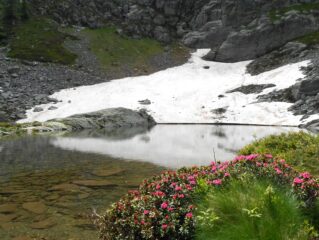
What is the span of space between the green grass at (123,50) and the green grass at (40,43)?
8.14 metres

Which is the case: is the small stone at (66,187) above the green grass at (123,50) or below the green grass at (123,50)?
below

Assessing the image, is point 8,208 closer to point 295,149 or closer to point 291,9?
point 295,149

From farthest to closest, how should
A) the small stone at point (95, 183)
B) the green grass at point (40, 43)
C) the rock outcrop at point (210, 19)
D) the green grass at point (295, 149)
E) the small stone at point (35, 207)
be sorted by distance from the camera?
the rock outcrop at point (210, 19), the green grass at point (40, 43), the small stone at point (95, 183), the green grass at point (295, 149), the small stone at point (35, 207)

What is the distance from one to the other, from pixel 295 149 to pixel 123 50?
92379 millimetres

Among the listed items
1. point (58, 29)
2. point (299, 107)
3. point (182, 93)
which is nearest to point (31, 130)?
point (182, 93)

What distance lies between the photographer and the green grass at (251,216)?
5.64 metres

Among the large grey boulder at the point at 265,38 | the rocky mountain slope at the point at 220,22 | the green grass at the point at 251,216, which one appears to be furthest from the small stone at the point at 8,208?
the large grey boulder at the point at 265,38

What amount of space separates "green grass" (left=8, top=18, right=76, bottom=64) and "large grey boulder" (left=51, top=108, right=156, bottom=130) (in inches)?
1269

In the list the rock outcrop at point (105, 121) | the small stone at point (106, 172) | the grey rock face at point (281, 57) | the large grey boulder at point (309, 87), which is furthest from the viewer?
the grey rock face at point (281, 57)

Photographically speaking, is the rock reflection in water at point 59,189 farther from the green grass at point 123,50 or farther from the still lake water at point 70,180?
the green grass at point 123,50

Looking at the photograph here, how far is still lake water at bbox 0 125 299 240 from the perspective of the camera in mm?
11273

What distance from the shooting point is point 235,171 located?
788 cm

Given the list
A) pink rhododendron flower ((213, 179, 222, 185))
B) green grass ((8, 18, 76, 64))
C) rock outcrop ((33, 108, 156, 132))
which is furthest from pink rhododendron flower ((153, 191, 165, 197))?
green grass ((8, 18, 76, 64))

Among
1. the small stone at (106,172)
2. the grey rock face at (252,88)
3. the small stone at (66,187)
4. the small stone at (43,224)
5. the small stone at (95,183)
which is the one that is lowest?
the small stone at (43,224)
